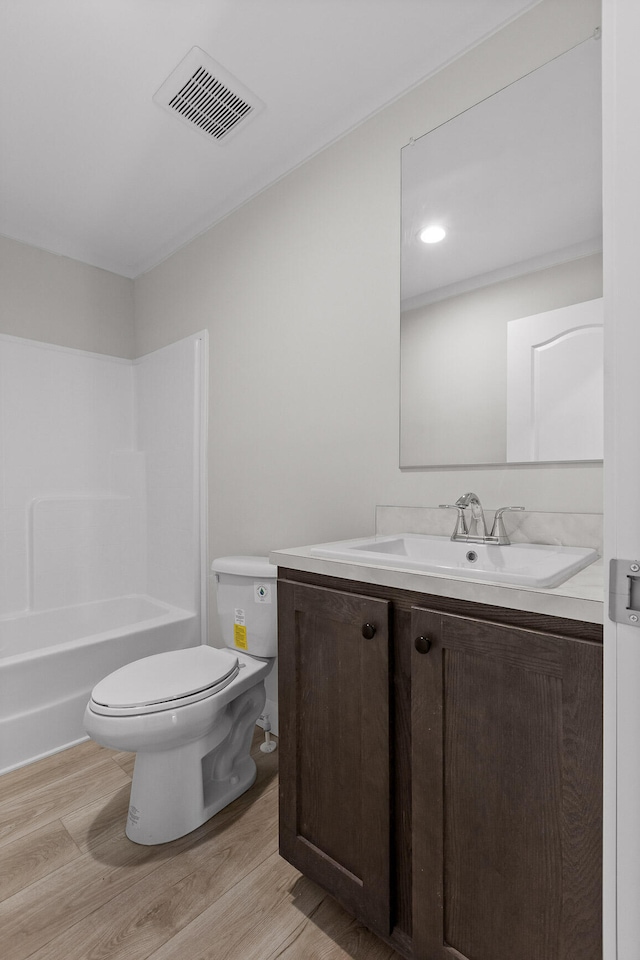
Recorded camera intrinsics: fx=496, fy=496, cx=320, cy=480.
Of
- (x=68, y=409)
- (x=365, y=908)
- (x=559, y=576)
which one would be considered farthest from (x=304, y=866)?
(x=68, y=409)

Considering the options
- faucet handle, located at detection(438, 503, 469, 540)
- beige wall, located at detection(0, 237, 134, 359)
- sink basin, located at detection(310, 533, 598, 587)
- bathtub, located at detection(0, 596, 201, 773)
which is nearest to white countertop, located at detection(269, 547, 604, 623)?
sink basin, located at detection(310, 533, 598, 587)

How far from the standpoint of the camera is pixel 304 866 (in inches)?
47.8

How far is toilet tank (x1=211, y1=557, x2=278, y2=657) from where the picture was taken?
1.83m

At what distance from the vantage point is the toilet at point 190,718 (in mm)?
1412

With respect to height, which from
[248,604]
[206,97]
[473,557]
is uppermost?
[206,97]

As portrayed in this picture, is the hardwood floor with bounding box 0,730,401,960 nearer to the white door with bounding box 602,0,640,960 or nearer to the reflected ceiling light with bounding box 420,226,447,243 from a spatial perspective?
the white door with bounding box 602,0,640,960

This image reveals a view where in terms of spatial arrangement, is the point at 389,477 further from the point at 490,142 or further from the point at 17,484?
the point at 17,484

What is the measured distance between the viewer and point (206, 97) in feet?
5.57

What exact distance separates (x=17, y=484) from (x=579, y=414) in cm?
255

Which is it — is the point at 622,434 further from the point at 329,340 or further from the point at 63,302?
the point at 63,302

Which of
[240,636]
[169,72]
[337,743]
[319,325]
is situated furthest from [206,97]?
[337,743]

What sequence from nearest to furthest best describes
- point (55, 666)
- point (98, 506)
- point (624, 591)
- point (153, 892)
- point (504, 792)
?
point (624, 591), point (504, 792), point (153, 892), point (55, 666), point (98, 506)

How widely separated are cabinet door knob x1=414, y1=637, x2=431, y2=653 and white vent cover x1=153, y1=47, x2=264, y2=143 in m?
1.79

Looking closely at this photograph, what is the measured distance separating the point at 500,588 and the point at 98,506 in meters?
2.53
